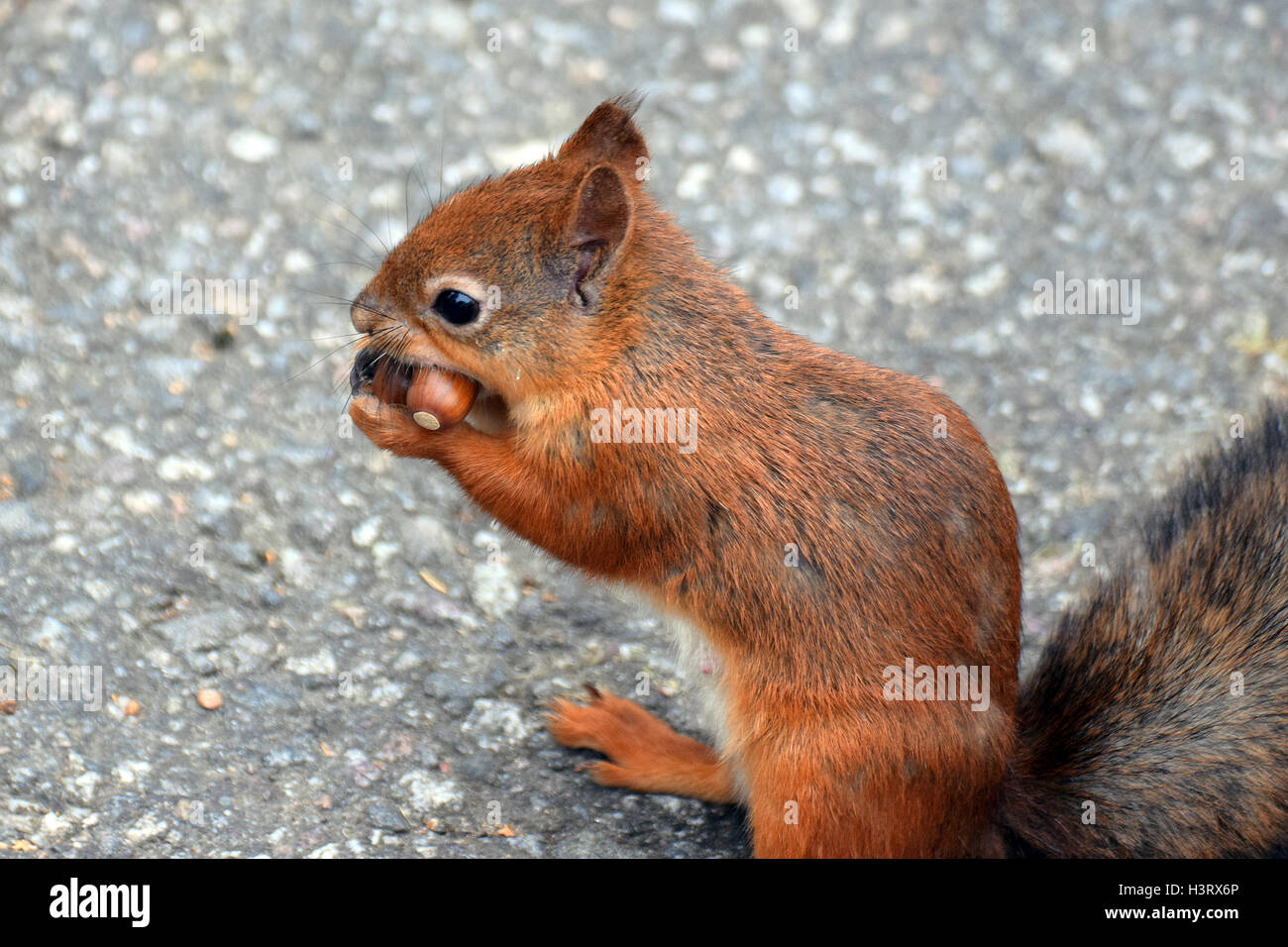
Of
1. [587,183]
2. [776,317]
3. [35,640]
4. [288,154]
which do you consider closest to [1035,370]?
[776,317]

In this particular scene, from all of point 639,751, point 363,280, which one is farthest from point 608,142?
point 363,280

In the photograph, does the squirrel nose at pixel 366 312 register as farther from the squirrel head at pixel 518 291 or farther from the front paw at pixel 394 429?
the front paw at pixel 394 429

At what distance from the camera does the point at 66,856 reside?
2375 millimetres

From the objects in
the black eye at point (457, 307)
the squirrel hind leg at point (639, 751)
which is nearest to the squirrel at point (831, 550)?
the black eye at point (457, 307)

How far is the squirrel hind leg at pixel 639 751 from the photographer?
2.77 metres

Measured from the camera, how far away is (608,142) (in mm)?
2691

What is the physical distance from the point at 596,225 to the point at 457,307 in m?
0.28

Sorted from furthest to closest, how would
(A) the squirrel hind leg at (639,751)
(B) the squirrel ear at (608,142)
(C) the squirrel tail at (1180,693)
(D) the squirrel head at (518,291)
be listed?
(A) the squirrel hind leg at (639,751) → (B) the squirrel ear at (608,142) → (D) the squirrel head at (518,291) → (C) the squirrel tail at (1180,693)

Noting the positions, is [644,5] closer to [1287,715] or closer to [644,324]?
[644,324]

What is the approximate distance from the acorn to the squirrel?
0.07ft

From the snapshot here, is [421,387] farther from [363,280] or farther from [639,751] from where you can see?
[363,280]

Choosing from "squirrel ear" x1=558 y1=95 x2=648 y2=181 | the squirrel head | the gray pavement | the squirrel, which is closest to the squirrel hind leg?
the gray pavement

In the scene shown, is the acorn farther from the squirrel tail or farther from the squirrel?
the squirrel tail

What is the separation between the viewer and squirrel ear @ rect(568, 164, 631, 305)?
2385mm
